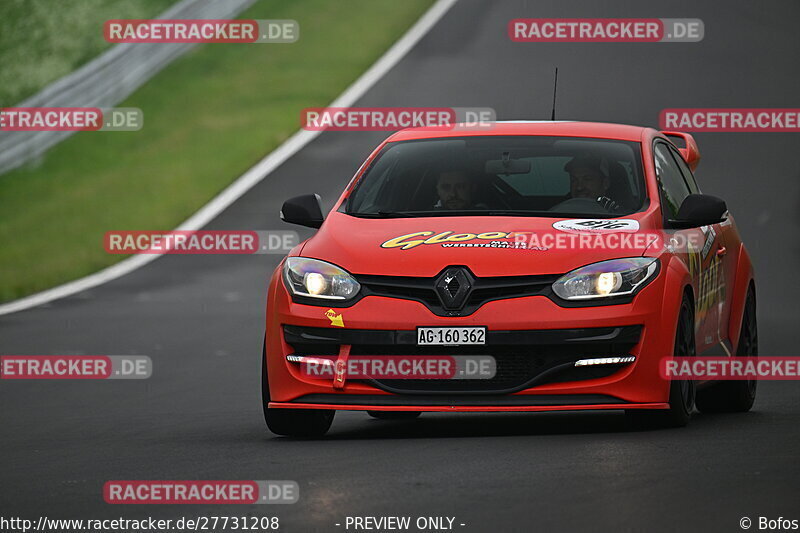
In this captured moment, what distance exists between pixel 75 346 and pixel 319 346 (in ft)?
23.9

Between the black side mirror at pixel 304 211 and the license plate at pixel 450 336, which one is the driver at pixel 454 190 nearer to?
the black side mirror at pixel 304 211

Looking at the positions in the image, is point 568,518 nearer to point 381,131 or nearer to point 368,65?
point 381,131

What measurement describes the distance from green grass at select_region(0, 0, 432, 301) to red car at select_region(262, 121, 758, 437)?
1173 cm

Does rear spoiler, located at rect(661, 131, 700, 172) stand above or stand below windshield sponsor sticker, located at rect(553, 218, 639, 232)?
below

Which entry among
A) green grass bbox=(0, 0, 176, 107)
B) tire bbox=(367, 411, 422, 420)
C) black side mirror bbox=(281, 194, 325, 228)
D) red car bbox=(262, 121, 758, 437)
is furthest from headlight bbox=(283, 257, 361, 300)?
green grass bbox=(0, 0, 176, 107)

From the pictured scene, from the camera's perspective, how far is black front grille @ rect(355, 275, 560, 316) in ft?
29.9

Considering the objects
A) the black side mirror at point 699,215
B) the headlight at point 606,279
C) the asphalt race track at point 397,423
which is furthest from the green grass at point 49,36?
the headlight at point 606,279

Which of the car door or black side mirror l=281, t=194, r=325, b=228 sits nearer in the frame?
the car door

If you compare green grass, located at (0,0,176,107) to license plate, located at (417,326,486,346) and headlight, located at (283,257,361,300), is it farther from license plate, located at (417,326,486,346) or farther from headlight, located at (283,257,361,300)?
license plate, located at (417,326,486,346)

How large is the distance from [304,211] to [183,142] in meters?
19.2

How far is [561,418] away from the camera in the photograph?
10711 mm

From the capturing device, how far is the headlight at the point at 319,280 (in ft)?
30.6

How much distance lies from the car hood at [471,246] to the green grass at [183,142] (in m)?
11.9

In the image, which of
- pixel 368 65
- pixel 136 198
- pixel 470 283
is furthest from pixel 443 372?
pixel 368 65
